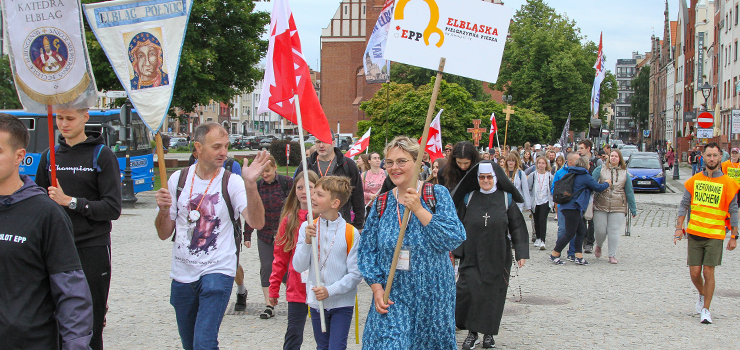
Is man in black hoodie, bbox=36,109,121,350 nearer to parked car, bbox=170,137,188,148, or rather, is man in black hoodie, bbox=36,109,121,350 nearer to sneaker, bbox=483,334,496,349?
sneaker, bbox=483,334,496,349

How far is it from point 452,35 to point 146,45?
190 cm

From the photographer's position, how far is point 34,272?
2.82m

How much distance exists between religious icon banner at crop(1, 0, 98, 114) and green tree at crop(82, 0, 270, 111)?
26790 mm

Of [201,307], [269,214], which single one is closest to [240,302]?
[269,214]

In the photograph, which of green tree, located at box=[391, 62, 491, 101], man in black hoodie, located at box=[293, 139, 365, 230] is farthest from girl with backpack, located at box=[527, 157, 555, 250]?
green tree, located at box=[391, 62, 491, 101]

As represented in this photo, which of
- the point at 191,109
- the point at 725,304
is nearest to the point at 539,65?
the point at 191,109

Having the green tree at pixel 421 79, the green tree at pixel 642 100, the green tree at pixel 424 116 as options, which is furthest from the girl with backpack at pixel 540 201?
the green tree at pixel 642 100

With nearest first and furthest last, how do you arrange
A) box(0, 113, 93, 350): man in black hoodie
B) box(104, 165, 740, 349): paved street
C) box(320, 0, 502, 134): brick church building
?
box(0, 113, 93, 350): man in black hoodie
box(104, 165, 740, 349): paved street
box(320, 0, 502, 134): brick church building

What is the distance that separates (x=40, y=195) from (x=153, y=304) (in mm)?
5309

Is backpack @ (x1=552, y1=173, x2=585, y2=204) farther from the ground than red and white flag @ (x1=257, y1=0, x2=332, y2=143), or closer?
closer

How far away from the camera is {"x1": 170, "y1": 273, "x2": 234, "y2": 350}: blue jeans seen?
4.23 m

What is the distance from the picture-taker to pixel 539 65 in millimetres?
57781

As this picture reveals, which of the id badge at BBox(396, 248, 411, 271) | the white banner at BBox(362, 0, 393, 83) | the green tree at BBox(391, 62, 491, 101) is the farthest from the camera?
the green tree at BBox(391, 62, 491, 101)

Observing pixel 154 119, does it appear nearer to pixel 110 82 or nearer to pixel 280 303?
pixel 280 303
